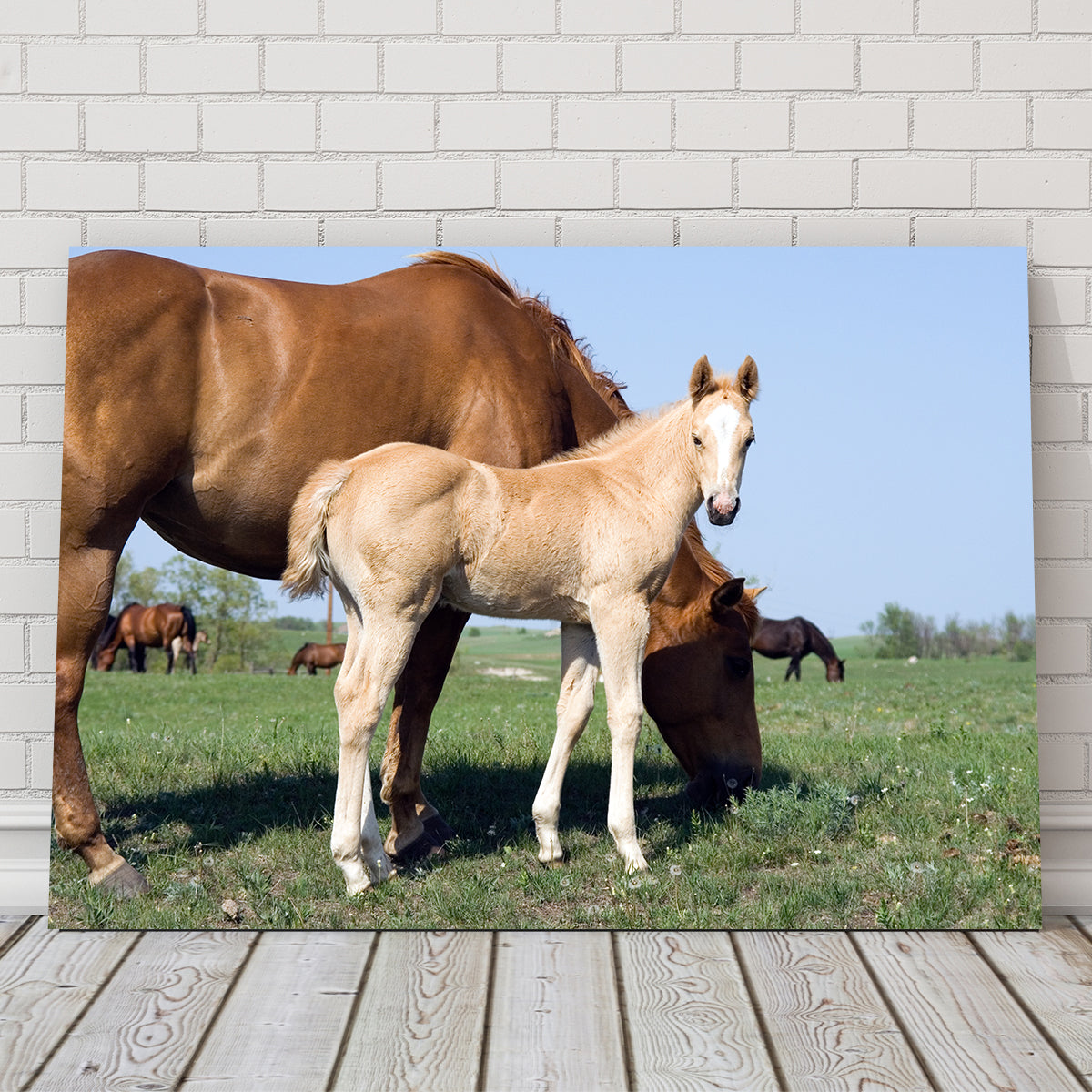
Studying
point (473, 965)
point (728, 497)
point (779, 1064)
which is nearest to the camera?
point (779, 1064)

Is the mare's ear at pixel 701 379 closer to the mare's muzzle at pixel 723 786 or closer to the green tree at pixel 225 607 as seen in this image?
the mare's muzzle at pixel 723 786

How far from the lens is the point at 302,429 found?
4.02 meters

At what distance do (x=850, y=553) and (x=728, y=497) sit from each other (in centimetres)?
71

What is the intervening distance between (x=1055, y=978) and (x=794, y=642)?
4.37 feet

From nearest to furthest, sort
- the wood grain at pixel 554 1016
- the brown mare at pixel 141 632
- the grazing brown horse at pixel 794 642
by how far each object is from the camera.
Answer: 1. the wood grain at pixel 554 1016
2. the brown mare at pixel 141 632
3. the grazing brown horse at pixel 794 642

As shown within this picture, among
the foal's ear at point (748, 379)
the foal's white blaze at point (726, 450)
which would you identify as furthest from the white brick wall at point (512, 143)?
the foal's white blaze at point (726, 450)

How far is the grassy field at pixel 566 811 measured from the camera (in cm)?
393

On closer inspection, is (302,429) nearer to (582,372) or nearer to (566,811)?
(582,372)

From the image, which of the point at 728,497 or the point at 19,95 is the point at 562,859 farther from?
the point at 19,95

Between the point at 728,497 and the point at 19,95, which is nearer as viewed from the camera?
the point at 728,497

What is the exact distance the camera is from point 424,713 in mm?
4211

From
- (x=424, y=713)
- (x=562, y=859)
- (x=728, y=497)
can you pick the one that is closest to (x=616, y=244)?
(x=728, y=497)

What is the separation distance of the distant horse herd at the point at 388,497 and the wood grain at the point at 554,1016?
1.31 ft

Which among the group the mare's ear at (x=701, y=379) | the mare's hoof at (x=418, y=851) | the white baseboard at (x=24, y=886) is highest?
the mare's ear at (x=701, y=379)
